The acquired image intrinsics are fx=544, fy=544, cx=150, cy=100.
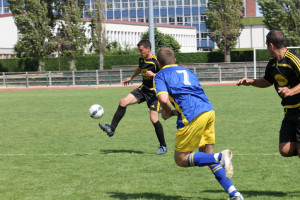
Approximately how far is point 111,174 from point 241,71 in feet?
120

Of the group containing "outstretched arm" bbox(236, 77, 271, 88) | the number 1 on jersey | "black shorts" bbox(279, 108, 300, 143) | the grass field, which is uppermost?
the number 1 on jersey

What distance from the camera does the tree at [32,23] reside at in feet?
164

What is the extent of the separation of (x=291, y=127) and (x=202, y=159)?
112 cm

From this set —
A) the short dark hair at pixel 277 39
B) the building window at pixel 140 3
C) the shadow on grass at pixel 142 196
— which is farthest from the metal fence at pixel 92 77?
the building window at pixel 140 3

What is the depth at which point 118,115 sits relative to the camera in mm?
9727

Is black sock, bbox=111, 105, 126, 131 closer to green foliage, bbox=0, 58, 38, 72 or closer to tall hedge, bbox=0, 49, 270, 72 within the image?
tall hedge, bbox=0, 49, 270, 72

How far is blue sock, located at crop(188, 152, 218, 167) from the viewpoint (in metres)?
5.71

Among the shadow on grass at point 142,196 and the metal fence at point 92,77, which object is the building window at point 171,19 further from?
the shadow on grass at point 142,196

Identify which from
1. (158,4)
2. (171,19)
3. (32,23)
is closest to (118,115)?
(32,23)

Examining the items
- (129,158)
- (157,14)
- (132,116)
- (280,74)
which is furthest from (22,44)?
(157,14)

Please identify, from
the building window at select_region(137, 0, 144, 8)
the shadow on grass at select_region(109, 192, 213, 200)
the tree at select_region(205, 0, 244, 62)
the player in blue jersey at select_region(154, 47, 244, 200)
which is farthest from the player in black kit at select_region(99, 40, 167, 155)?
the building window at select_region(137, 0, 144, 8)

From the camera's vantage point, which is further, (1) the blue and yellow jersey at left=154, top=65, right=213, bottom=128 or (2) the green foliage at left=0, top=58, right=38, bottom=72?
(2) the green foliage at left=0, top=58, right=38, bottom=72

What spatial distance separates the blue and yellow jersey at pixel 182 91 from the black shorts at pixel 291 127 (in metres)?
0.91

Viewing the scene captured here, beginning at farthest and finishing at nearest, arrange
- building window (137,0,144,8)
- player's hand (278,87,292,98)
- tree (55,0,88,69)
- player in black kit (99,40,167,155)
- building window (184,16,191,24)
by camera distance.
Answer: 1. building window (137,0,144,8)
2. building window (184,16,191,24)
3. tree (55,0,88,69)
4. player in black kit (99,40,167,155)
5. player's hand (278,87,292,98)
